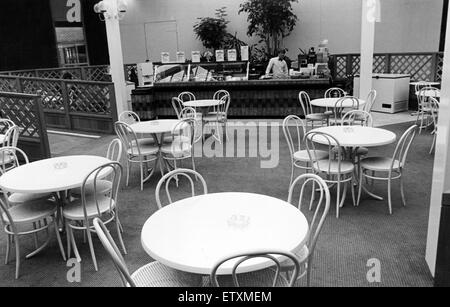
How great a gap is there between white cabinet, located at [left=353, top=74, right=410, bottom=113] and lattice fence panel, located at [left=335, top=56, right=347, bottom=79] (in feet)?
4.38

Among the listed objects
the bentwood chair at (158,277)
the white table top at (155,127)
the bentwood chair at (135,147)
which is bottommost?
the bentwood chair at (158,277)

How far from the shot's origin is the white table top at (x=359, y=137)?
333cm

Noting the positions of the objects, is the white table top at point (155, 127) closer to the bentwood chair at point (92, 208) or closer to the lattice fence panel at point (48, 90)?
the bentwood chair at point (92, 208)

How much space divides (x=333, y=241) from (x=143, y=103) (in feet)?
19.0

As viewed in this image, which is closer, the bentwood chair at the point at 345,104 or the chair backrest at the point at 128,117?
the chair backrest at the point at 128,117

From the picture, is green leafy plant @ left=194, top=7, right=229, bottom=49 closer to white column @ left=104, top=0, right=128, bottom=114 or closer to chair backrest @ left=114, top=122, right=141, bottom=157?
white column @ left=104, top=0, right=128, bottom=114

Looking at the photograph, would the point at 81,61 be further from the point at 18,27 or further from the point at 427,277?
the point at 427,277

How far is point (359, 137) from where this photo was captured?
3.52 meters

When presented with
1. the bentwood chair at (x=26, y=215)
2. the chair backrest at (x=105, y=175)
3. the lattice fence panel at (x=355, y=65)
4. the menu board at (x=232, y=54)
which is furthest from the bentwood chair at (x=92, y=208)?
the lattice fence panel at (x=355, y=65)

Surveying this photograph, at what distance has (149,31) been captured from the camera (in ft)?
39.0

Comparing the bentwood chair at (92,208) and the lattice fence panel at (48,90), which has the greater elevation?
the lattice fence panel at (48,90)

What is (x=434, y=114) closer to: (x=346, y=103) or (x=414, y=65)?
(x=346, y=103)

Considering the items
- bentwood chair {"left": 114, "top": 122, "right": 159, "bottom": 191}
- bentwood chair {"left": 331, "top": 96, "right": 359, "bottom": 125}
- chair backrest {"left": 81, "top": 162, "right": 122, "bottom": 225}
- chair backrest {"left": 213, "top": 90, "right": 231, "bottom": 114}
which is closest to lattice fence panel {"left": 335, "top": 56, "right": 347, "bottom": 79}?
chair backrest {"left": 213, "top": 90, "right": 231, "bottom": 114}

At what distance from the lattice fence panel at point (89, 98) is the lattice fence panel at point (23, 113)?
132 centimetres
